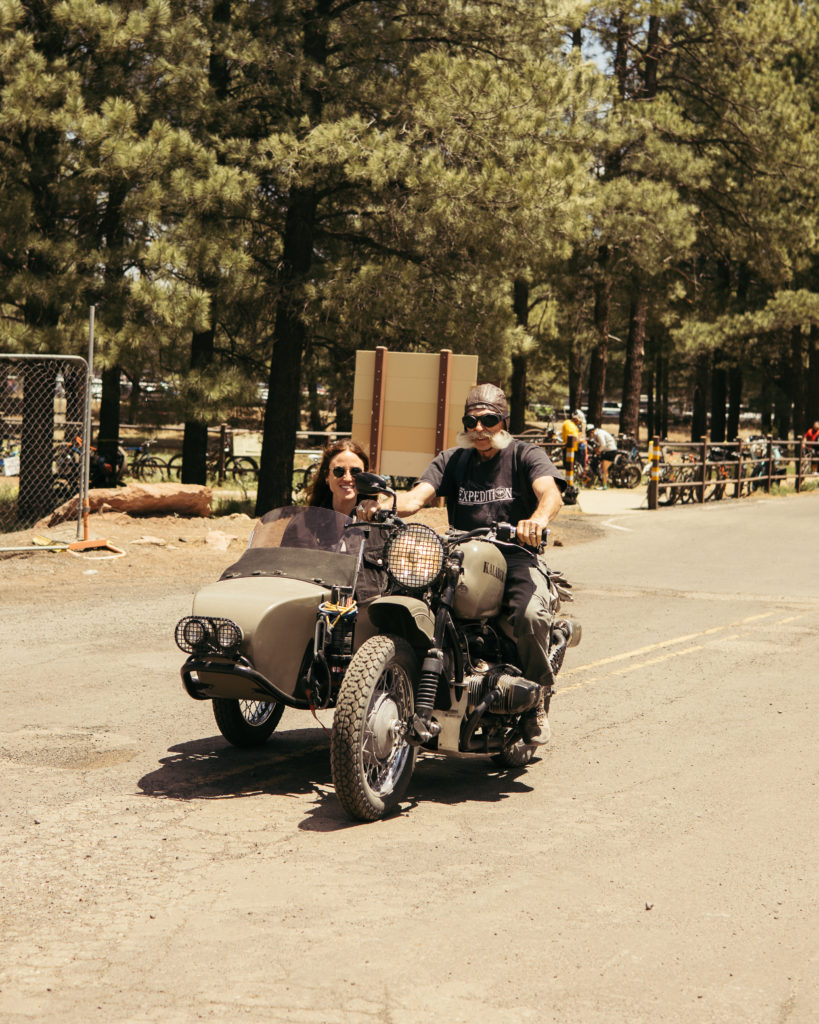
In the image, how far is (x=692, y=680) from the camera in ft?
29.5

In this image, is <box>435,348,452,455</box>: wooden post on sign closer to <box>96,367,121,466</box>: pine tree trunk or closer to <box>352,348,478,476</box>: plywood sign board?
<box>352,348,478,476</box>: plywood sign board

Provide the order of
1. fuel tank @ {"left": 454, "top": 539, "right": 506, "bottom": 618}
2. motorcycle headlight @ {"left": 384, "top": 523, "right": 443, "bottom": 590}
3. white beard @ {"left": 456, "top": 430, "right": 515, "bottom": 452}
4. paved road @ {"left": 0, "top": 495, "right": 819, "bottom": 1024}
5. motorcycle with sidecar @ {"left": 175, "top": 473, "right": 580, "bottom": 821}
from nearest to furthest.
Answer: paved road @ {"left": 0, "top": 495, "right": 819, "bottom": 1024} → motorcycle with sidecar @ {"left": 175, "top": 473, "right": 580, "bottom": 821} → motorcycle headlight @ {"left": 384, "top": 523, "right": 443, "bottom": 590} → fuel tank @ {"left": 454, "top": 539, "right": 506, "bottom": 618} → white beard @ {"left": 456, "top": 430, "right": 515, "bottom": 452}

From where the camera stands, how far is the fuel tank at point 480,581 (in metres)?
5.71

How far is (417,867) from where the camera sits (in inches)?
196

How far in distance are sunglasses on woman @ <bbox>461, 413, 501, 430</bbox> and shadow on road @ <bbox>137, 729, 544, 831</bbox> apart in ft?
5.69

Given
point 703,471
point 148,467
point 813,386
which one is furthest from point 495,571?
point 813,386

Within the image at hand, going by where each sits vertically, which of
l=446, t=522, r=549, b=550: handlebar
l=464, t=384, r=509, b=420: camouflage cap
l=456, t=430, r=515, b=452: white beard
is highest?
l=464, t=384, r=509, b=420: camouflage cap

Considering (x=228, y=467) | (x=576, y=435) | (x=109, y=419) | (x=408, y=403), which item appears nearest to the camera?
(x=408, y=403)

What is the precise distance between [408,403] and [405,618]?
1041cm

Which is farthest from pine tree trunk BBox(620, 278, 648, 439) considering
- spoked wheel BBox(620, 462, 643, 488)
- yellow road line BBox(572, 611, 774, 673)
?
yellow road line BBox(572, 611, 774, 673)

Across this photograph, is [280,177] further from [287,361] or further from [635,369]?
[635,369]

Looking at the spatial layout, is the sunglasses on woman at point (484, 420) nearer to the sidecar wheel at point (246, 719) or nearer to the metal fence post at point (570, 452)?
the sidecar wheel at point (246, 719)

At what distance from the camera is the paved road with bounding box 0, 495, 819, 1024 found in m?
3.87

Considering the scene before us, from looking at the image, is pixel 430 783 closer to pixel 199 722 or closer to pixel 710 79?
pixel 199 722
